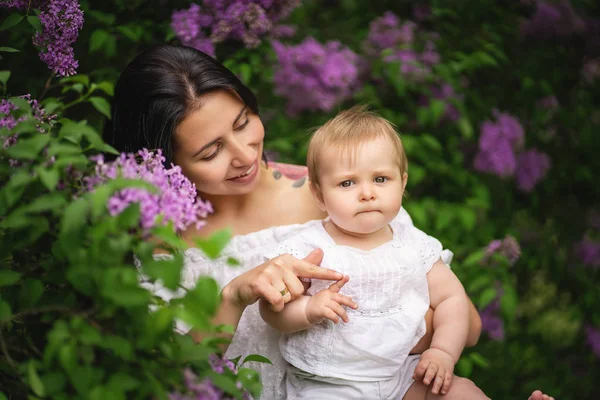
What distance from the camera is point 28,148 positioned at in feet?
3.76

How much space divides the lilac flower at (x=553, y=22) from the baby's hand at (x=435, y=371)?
228cm

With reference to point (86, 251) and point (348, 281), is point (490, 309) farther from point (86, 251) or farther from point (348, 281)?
point (86, 251)

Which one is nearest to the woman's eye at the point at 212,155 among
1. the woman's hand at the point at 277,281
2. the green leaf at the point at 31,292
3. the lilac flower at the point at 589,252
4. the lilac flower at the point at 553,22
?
the woman's hand at the point at 277,281

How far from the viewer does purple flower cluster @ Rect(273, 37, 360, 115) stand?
292 centimetres

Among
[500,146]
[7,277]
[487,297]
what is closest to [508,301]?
[487,297]

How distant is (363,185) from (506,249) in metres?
1.22

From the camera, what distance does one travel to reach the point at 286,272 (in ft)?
5.18

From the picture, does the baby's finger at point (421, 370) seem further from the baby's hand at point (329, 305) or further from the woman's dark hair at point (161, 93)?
the woman's dark hair at point (161, 93)

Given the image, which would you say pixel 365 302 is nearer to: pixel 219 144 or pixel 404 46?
pixel 219 144

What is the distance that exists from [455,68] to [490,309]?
3.64ft

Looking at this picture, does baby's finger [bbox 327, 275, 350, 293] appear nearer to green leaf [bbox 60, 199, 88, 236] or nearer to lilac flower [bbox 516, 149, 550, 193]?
green leaf [bbox 60, 199, 88, 236]

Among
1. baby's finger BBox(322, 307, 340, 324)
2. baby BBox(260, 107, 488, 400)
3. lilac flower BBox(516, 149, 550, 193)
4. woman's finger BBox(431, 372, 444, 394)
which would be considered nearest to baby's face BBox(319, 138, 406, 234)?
baby BBox(260, 107, 488, 400)

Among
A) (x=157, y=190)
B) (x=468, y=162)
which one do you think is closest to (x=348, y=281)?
(x=157, y=190)

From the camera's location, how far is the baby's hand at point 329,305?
1.55 metres
